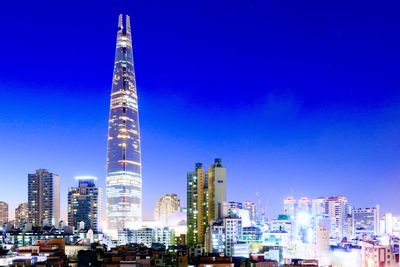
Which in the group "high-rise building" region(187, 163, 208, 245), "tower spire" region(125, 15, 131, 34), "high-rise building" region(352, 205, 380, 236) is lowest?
"high-rise building" region(352, 205, 380, 236)

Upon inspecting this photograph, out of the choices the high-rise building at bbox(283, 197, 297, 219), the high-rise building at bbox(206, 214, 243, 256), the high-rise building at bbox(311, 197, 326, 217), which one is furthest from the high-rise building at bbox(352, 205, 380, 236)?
the high-rise building at bbox(206, 214, 243, 256)

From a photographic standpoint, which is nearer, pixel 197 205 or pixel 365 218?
pixel 197 205

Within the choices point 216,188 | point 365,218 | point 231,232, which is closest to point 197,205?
point 216,188

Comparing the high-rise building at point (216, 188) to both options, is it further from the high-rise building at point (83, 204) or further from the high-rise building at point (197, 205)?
the high-rise building at point (83, 204)

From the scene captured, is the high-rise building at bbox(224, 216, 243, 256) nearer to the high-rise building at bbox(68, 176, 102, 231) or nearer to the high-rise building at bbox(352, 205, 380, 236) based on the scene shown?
the high-rise building at bbox(352, 205, 380, 236)

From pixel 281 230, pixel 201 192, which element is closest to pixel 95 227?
pixel 201 192

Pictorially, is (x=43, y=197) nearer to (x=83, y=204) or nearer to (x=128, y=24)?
(x=83, y=204)
